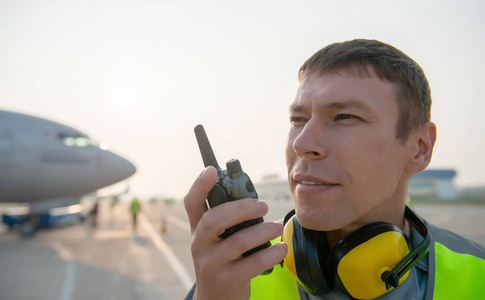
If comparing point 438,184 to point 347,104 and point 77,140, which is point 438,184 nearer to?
point 77,140

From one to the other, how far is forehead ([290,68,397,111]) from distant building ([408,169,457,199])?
4779 cm

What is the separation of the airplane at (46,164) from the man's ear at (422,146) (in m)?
13.3

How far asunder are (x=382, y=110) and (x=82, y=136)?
556 inches

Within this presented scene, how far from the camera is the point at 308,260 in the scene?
4.54ft

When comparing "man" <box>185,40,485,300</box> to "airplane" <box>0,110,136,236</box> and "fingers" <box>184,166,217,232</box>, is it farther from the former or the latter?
"airplane" <box>0,110,136,236</box>

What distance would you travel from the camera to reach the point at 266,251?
1.03m

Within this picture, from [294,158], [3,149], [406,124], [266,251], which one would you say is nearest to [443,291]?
[406,124]

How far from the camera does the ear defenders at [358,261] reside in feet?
4.31

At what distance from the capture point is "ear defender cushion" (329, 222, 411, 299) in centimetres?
131

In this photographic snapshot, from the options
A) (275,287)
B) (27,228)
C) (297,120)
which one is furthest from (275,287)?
(27,228)

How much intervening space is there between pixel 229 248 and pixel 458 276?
4.30ft

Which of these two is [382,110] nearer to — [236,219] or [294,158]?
[294,158]

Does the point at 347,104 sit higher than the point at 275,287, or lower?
higher

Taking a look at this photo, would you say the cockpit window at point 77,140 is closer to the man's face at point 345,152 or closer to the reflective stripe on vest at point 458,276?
the man's face at point 345,152
